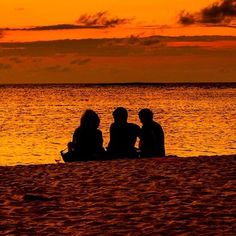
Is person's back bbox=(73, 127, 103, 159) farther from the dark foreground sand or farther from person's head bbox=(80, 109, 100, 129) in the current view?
the dark foreground sand

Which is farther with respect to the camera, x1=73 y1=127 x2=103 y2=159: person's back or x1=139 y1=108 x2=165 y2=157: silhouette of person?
x1=73 y1=127 x2=103 y2=159: person's back

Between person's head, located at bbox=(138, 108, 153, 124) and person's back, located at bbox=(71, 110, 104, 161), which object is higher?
person's head, located at bbox=(138, 108, 153, 124)

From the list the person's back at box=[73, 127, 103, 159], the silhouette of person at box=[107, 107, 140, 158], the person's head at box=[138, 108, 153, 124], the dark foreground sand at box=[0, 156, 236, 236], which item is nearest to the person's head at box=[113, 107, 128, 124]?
the silhouette of person at box=[107, 107, 140, 158]

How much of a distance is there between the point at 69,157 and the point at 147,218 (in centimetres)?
709

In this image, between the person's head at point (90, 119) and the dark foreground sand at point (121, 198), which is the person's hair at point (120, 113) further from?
the dark foreground sand at point (121, 198)

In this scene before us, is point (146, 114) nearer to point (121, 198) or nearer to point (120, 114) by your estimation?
point (120, 114)

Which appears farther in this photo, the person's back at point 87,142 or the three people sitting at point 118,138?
the person's back at point 87,142

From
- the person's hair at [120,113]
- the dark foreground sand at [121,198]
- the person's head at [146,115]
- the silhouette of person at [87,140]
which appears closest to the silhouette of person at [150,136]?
the person's head at [146,115]

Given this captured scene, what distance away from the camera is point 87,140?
15.1 m

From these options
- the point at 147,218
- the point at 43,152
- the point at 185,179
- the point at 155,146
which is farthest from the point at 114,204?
the point at 43,152

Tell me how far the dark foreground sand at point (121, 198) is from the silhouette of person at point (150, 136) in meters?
0.47

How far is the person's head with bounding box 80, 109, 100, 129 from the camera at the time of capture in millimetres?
14320

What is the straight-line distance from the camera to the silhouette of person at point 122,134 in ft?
47.9

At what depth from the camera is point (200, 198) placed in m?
10.4
